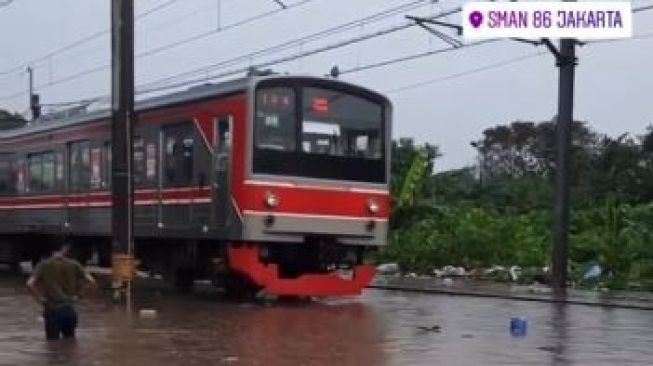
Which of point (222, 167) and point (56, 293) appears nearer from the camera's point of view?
point (56, 293)

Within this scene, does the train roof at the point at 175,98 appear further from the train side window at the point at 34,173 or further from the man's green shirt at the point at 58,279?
the man's green shirt at the point at 58,279

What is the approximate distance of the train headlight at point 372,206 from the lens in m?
21.6

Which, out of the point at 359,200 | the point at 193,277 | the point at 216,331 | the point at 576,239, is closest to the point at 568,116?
the point at 576,239

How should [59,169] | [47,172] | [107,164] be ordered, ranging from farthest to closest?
[47,172]
[59,169]
[107,164]

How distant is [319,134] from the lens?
21.1m

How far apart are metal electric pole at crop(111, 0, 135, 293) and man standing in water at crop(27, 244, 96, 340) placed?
5.61 m

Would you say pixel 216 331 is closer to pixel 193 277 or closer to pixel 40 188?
pixel 193 277

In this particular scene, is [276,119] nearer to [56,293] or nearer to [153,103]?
[153,103]

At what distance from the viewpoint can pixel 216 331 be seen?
16.4 m

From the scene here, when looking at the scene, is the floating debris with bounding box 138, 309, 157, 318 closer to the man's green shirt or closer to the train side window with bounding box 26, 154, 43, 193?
the man's green shirt

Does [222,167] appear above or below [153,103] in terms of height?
below

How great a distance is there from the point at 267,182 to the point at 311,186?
0.87m

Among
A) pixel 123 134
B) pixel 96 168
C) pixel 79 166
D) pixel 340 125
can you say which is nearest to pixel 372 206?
pixel 340 125

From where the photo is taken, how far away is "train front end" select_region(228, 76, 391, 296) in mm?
20344
